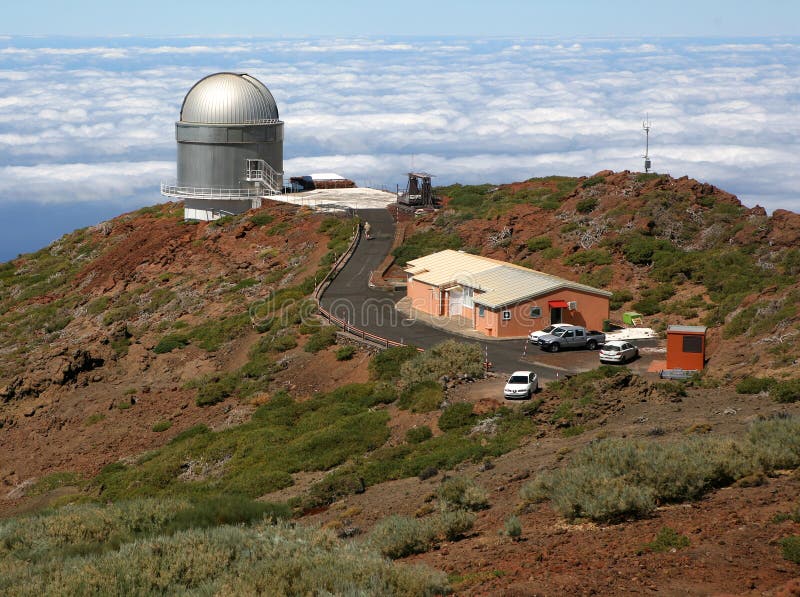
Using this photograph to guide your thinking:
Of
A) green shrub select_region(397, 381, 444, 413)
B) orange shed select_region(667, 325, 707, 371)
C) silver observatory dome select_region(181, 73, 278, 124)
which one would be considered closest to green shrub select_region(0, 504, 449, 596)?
green shrub select_region(397, 381, 444, 413)

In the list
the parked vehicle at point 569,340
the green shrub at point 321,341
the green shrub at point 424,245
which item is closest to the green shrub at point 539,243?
the green shrub at point 424,245

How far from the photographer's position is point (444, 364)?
29484 millimetres

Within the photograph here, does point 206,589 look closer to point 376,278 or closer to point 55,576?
point 55,576

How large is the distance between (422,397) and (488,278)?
34.8 feet

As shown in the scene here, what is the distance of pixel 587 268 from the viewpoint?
4359 cm

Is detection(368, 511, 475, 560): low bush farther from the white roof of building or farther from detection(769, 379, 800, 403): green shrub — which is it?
the white roof of building

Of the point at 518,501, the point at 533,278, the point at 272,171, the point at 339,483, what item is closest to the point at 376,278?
the point at 533,278

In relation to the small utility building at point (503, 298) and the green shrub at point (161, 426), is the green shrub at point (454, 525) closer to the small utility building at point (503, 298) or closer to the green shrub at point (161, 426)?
the green shrub at point (161, 426)

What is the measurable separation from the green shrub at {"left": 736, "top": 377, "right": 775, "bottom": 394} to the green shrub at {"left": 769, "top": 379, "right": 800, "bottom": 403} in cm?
82

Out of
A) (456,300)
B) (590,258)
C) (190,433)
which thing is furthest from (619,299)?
(190,433)

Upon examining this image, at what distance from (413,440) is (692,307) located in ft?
51.6

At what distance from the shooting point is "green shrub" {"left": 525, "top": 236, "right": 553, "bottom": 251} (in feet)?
153

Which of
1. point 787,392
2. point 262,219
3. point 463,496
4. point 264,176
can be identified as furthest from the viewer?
point 264,176

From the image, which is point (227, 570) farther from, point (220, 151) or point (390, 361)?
point (220, 151)
